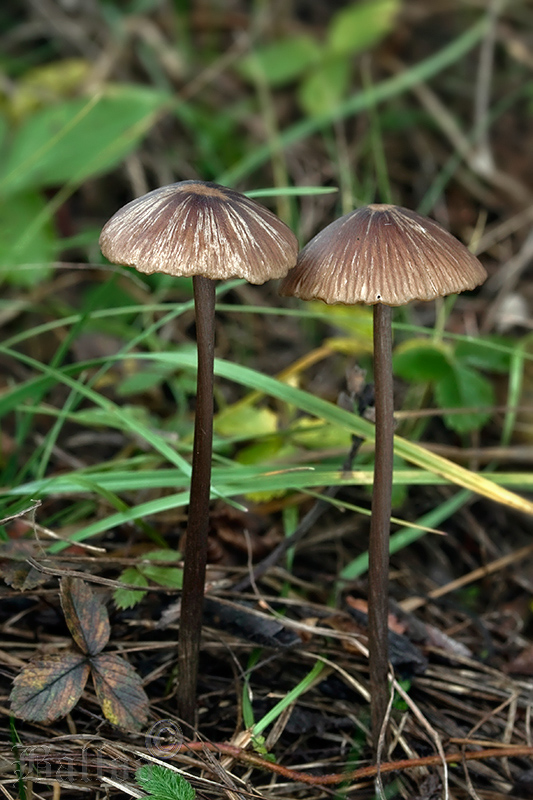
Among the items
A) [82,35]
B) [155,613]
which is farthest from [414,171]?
[155,613]

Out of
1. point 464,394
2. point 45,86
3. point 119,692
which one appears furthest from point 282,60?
point 119,692

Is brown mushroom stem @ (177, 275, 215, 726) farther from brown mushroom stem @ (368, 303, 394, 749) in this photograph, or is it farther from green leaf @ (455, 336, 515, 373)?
green leaf @ (455, 336, 515, 373)

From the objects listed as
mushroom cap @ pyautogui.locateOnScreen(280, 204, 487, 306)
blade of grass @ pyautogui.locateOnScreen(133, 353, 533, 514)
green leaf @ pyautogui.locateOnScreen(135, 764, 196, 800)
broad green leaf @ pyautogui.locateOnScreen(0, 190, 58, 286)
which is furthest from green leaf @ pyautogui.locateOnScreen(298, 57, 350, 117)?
green leaf @ pyautogui.locateOnScreen(135, 764, 196, 800)

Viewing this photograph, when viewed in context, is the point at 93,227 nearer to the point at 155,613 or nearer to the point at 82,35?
the point at 82,35

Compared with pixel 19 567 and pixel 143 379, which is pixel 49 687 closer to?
pixel 19 567

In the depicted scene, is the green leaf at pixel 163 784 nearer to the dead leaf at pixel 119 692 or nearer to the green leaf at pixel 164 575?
the dead leaf at pixel 119 692

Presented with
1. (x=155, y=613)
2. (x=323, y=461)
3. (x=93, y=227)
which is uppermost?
(x=93, y=227)

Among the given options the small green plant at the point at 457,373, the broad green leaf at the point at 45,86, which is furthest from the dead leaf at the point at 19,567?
the broad green leaf at the point at 45,86
